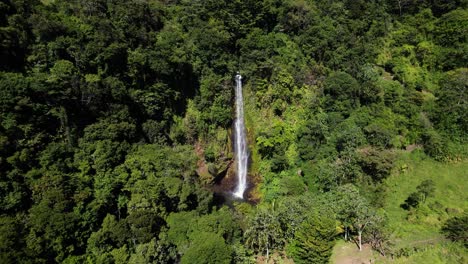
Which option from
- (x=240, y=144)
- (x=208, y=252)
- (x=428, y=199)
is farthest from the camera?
(x=240, y=144)

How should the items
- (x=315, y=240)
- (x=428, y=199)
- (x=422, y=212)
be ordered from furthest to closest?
(x=428, y=199) < (x=422, y=212) < (x=315, y=240)

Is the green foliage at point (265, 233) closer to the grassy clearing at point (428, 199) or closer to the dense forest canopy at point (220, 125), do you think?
the dense forest canopy at point (220, 125)

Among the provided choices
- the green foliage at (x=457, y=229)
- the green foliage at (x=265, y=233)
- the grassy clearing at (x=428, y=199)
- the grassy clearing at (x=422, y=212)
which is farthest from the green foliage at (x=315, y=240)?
the green foliage at (x=457, y=229)

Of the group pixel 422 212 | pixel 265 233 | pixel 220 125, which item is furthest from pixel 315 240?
pixel 220 125

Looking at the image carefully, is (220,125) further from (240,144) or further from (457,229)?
(457,229)

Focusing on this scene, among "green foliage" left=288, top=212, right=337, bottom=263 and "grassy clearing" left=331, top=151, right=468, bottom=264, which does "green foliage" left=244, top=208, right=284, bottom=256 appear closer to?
"green foliage" left=288, top=212, right=337, bottom=263

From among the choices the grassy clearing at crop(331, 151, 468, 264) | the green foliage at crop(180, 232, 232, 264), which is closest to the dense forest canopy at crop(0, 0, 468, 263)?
the green foliage at crop(180, 232, 232, 264)
